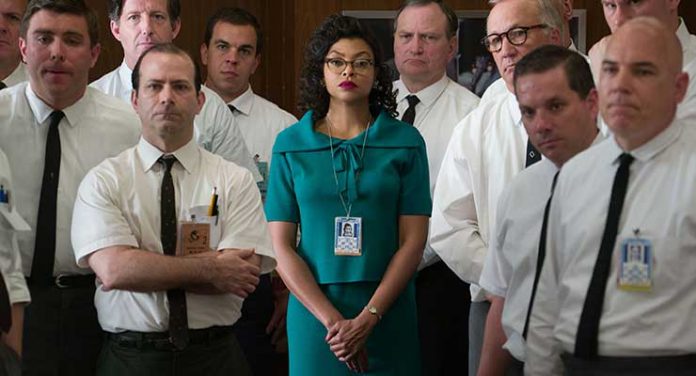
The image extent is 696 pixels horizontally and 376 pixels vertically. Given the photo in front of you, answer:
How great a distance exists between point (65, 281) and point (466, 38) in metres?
3.81

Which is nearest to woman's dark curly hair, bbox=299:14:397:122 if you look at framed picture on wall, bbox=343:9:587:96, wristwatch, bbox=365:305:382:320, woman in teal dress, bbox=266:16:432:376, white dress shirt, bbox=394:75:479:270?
woman in teal dress, bbox=266:16:432:376

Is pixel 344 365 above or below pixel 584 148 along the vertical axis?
below

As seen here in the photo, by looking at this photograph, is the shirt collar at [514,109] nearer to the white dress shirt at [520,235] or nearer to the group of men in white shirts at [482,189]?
the group of men in white shirts at [482,189]

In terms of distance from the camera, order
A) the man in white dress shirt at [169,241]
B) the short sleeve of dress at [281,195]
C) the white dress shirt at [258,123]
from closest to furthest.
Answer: the man in white dress shirt at [169,241] < the short sleeve of dress at [281,195] < the white dress shirt at [258,123]

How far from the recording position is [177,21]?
5.32 m

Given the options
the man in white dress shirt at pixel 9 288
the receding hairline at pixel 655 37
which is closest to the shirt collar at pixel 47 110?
the man in white dress shirt at pixel 9 288

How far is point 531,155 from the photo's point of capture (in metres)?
3.98

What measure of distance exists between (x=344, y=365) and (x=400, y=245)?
494mm

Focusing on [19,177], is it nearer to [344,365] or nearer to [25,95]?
[25,95]

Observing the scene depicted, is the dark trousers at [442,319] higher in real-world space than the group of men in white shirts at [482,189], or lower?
lower

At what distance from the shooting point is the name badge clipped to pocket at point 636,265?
281 centimetres

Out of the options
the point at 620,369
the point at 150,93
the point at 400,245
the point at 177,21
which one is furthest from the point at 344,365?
the point at 177,21

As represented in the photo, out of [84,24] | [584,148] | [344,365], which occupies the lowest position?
[344,365]

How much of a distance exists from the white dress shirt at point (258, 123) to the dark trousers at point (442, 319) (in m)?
1.23
